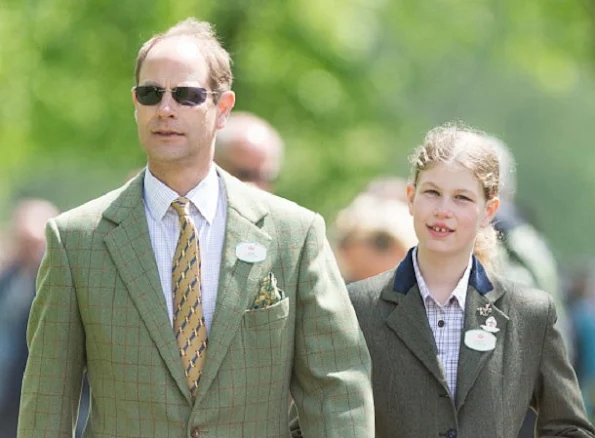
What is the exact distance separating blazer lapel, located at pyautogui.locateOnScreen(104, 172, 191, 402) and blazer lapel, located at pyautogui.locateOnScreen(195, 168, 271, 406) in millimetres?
125

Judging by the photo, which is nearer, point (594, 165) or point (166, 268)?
point (166, 268)

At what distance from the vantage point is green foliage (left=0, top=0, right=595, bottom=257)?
20906 millimetres

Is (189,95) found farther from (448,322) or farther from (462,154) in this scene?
(448,322)

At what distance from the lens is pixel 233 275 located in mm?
5578

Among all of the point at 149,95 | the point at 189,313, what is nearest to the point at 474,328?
the point at 189,313

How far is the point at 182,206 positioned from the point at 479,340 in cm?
124

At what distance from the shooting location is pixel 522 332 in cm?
588

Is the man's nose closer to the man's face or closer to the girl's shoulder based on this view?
the man's face

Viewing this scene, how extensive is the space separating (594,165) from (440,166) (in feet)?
158

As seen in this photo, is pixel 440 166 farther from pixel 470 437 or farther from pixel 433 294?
pixel 470 437

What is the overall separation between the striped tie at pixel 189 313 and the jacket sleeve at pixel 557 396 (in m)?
1.34

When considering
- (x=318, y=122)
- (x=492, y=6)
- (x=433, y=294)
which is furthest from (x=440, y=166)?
(x=492, y=6)

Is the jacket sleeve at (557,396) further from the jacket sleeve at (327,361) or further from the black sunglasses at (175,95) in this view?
the black sunglasses at (175,95)

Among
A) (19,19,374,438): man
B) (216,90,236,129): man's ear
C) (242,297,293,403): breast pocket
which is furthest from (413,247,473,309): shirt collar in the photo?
(216,90,236,129): man's ear
